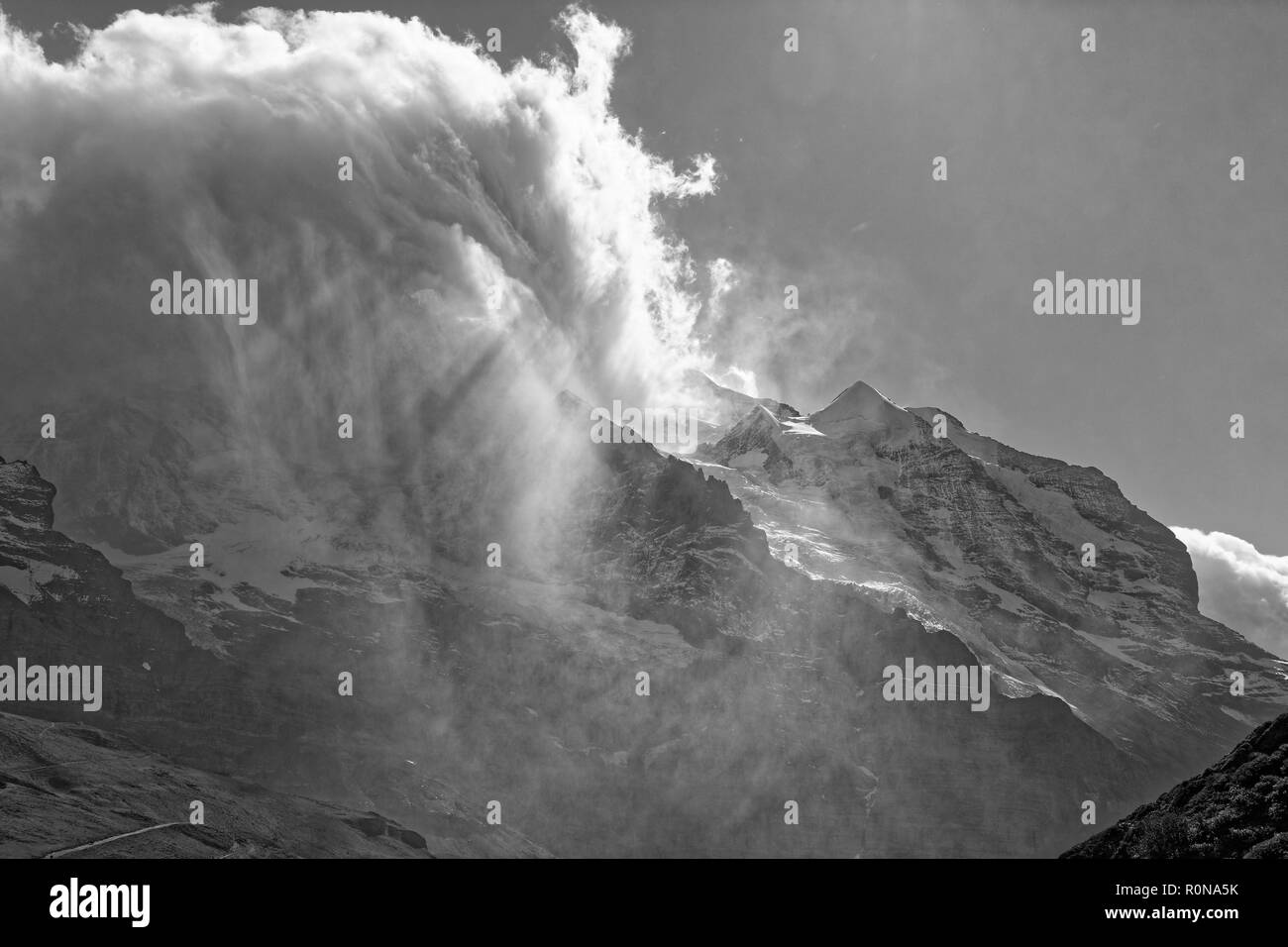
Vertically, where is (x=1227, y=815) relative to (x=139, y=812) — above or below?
above

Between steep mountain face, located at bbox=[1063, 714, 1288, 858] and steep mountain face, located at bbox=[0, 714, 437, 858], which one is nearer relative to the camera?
steep mountain face, located at bbox=[1063, 714, 1288, 858]

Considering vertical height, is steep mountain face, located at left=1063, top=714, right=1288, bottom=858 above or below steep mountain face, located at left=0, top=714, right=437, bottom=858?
above

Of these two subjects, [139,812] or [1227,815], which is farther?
[139,812]

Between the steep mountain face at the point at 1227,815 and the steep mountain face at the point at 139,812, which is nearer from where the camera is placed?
the steep mountain face at the point at 1227,815

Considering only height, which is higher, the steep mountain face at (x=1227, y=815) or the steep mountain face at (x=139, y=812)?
the steep mountain face at (x=1227, y=815)
